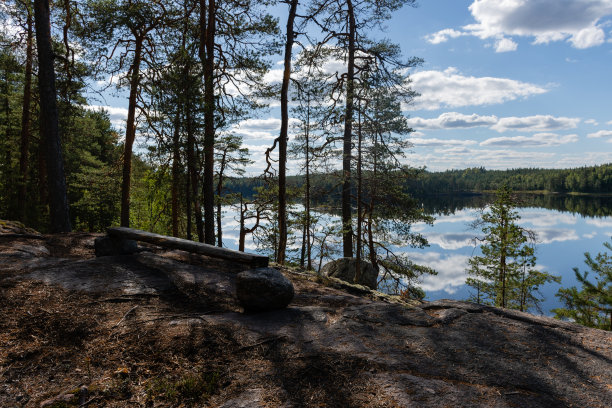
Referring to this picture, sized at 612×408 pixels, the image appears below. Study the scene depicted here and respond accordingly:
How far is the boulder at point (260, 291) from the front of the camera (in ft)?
17.0

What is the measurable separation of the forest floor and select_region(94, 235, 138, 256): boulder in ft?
4.82

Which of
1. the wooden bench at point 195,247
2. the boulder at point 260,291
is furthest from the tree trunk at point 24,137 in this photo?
the boulder at point 260,291

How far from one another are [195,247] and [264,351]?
336 centimetres

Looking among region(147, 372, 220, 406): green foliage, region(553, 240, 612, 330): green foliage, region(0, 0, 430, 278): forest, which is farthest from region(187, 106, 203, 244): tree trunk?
region(553, 240, 612, 330): green foliage

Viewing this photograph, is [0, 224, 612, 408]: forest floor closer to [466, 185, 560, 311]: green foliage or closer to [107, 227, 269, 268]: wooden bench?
[107, 227, 269, 268]: wooden bench

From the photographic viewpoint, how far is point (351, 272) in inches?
616

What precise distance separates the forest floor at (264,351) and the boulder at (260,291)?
194 millimetres

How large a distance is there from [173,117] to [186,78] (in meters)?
2.03

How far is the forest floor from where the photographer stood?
10.7 feet

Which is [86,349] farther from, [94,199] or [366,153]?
[94,199]

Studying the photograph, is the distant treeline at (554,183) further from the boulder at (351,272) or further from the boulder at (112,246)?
the boulder at (112,246)

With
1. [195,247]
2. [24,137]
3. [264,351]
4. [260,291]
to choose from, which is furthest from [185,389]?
[24,137]

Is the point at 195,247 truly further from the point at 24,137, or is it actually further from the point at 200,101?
the point at 24,137

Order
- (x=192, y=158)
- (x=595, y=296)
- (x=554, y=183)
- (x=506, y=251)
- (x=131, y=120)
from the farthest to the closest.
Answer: (x=554, y=183) < (x=506, y=251) < (x=131, y=120) < (x=192, y=158) < (x=595, y=296)
